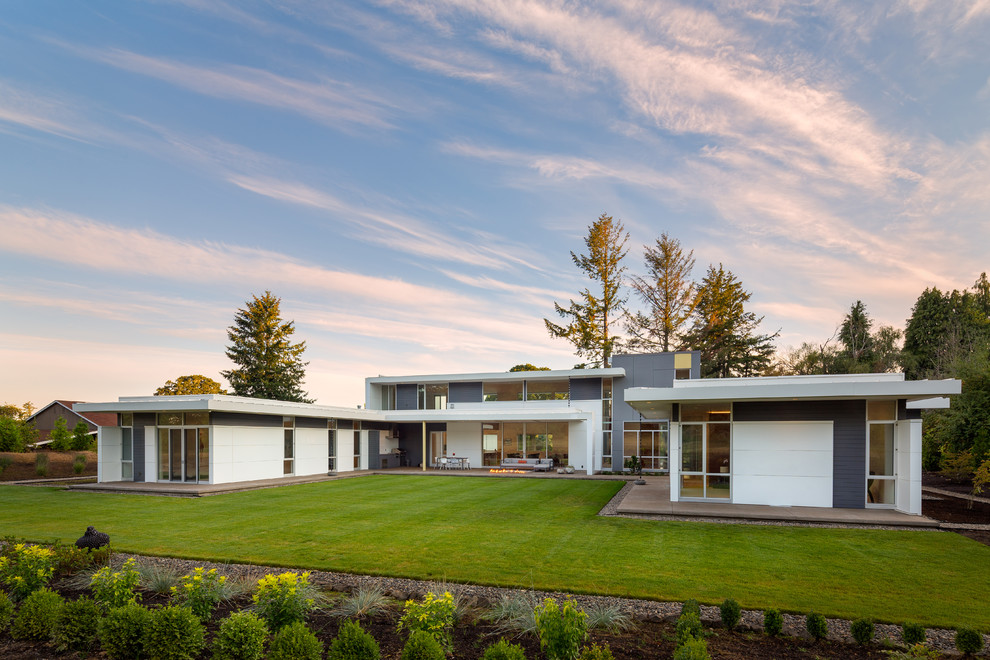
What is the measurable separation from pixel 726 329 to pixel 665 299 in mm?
4261

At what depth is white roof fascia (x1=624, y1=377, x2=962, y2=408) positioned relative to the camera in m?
11.7

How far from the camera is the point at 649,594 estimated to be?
654 cm

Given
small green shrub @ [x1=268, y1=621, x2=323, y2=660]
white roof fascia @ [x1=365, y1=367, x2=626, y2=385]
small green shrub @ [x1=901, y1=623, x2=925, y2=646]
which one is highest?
white roof fascia @ [x1=365, y1=367, x2=626, y2=385]

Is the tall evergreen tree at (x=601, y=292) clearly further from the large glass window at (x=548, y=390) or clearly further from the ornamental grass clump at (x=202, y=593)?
the ornamental grass clump at (x=202, y=593)

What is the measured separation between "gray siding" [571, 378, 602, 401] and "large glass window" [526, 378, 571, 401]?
11.4 inches

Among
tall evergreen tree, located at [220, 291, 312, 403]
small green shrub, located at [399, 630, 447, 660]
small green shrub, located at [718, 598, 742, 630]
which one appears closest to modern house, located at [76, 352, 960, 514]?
small green shrub, located at [718, 598, 742, 630]

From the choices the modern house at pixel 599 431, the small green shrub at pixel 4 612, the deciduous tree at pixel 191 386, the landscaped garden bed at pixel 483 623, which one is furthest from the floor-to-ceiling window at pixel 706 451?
A: the deciduous tree at pixel 191 386

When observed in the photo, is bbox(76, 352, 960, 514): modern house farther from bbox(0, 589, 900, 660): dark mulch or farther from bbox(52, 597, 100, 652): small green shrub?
bbox(52, 597, 100, 652): small green shrub

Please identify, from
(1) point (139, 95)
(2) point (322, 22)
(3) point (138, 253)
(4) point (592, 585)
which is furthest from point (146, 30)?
(4) point (592, 585)

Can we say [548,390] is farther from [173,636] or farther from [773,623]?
[173,636]

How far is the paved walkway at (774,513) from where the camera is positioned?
11305 mm

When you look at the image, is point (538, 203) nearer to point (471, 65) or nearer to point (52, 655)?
point (471, 65)

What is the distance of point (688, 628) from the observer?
4773 millimetres

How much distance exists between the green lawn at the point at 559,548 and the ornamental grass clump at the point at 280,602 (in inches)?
101
